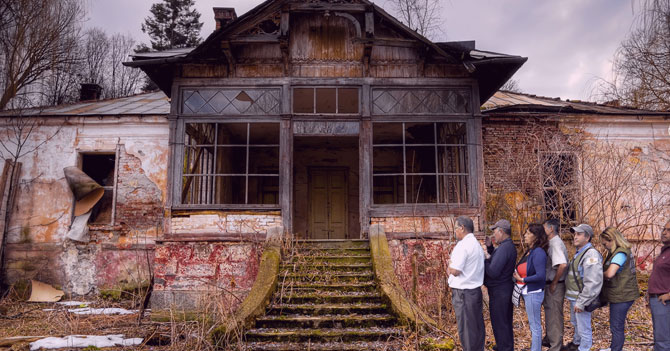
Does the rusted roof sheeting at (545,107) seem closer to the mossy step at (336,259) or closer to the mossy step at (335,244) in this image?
the mossy step at (335,244)

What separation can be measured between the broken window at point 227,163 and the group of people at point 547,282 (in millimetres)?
4794

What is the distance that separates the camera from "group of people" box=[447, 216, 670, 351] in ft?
15.9

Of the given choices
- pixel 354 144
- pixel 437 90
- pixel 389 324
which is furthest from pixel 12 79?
pixel 389 324

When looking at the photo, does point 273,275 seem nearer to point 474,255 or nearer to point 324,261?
point 324,261

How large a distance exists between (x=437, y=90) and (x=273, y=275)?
5.10 meters

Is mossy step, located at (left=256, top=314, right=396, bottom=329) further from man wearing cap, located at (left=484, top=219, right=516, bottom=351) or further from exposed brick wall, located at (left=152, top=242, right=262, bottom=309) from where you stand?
exposed brick wall, located at (left=152, top=242, right=262, bottom=309)

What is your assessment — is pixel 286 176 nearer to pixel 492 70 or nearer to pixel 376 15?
pixel 376 15

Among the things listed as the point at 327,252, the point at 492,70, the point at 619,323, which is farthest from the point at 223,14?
the point at 619,323

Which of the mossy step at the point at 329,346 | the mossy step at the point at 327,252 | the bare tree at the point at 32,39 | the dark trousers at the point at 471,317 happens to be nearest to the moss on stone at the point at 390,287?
the mossy step at the point at 327,252

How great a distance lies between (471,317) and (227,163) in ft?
29.3

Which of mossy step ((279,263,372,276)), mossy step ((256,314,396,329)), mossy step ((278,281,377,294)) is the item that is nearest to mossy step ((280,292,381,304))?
mossy step ((278,281,377,294))

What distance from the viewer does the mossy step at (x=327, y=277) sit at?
24.0 ft

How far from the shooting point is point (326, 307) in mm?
6633

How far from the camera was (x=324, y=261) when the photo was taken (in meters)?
7.96
